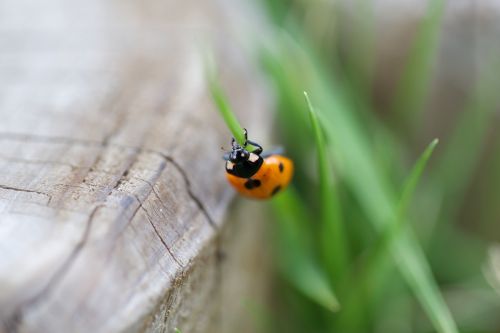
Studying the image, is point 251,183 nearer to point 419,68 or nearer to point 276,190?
point 276,190

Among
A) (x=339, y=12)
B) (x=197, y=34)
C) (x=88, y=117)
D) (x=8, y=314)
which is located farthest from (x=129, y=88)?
(x=339, y=12)

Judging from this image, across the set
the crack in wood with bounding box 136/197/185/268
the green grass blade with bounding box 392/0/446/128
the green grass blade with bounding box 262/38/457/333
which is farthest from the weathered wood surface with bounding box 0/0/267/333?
the green grass blade with bounding box 392/0/446/128

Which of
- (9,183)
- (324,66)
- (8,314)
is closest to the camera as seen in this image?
(8,314)

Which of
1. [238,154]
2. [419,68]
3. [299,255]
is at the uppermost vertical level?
[419,68]

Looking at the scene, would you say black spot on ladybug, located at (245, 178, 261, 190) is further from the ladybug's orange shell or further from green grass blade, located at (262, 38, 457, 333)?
green grass blade, located at (262, 38, 457, 333)

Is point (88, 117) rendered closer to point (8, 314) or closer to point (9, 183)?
point (9, 183)

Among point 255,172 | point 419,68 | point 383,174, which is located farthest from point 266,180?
point 419,68
